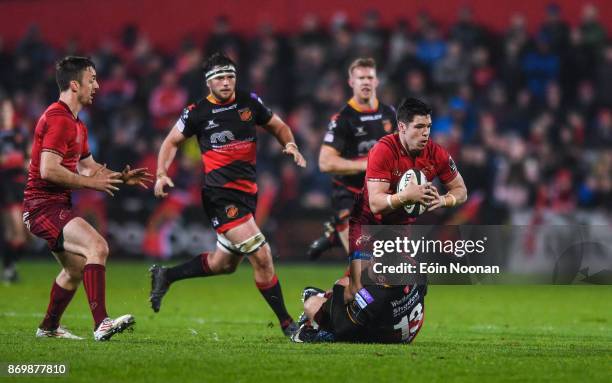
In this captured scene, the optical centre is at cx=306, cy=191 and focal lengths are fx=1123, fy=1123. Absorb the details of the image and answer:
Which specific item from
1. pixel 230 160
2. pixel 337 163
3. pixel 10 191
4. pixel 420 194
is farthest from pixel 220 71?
pixel 10 191

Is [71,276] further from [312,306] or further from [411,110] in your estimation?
[411,110]

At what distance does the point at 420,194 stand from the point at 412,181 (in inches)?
13.9

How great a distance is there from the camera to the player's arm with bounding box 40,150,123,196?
30.7ft

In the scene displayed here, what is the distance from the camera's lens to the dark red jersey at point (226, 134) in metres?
11.0

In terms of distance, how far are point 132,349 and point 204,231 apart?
12092 mm

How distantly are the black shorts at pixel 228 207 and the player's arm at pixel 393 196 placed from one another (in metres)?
1.97

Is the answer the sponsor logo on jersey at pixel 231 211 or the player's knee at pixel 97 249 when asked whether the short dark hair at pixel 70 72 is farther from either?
the sponsor logo on jersey at pixel 231 211

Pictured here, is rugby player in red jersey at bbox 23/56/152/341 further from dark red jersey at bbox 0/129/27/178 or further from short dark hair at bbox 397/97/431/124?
dark red jersey at bbox 0/129/27/178

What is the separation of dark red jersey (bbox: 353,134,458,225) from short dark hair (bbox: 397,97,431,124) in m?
0.24

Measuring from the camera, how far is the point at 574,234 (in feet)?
33.7

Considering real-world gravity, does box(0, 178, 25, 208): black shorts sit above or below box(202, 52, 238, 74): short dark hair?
below

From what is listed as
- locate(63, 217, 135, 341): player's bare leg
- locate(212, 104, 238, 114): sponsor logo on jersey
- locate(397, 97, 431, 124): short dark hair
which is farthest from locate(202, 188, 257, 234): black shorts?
locate(397, 97, 431, 124): short dark hair

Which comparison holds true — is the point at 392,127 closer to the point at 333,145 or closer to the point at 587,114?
the point at 333,145

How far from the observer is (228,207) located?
1099 cm
